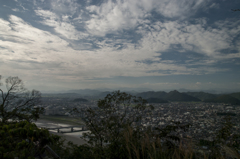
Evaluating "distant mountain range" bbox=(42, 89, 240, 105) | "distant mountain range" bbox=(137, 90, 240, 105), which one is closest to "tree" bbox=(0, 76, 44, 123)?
"distant mountain range" bbox=(42, 89, 240, 105)

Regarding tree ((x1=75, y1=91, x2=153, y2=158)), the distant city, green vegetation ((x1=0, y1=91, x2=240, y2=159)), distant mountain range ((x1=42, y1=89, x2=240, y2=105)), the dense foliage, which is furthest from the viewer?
distant mountain range ((x1=42, y1=89, x2=240, y2=105))

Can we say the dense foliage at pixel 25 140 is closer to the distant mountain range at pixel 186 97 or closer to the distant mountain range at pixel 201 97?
the distant mountain range at pixel 186 97

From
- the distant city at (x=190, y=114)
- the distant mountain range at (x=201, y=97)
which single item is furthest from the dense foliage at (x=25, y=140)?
the distant mountain range at (x=201, y=97)

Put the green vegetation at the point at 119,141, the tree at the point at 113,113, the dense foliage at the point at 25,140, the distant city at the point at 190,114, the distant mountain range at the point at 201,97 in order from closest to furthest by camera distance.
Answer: the green vegetation at the point at 119,141
the dense foliage at the point at 25,140
the tree at the point at 113,113
the distant city at the point at 190,114
the distant mountain range at the point at 201,97

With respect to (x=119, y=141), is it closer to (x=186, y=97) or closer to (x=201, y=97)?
(x=186, y=97)

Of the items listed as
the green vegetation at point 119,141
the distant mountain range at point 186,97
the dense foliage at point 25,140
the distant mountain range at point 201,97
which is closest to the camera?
the green vegetation at point 119,141

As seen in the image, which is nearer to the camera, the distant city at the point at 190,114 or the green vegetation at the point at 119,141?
the green vegetation at the point at 119,141

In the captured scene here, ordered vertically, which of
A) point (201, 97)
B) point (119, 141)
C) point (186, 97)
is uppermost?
point (119, 141)

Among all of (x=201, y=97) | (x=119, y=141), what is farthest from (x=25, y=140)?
(x=201, y=97)

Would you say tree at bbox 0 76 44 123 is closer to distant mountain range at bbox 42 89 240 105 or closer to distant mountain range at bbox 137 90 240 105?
distant mountain range at bbox 42 89 240 105

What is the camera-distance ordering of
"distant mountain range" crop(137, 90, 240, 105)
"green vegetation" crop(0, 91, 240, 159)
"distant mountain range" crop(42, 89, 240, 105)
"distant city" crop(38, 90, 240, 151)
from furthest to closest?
1. "distant mountain range" crop(42, 89, 240, 105)
2. "distant mountain range" crop(137, 90, 240, 105)
3. "distant city" crop(38, 90, 240, 151)
4. "green vegetation" crop(0, 91, 240, 159)

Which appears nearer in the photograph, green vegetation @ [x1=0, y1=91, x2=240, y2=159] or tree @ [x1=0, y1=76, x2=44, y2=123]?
green vegetation @ [x1=0, y1=91, x2=240, y2=159]
